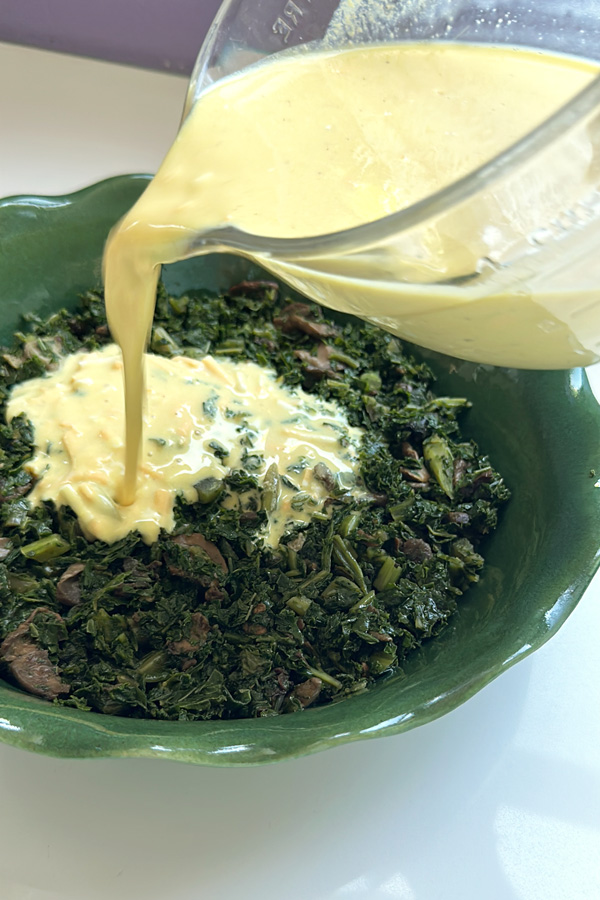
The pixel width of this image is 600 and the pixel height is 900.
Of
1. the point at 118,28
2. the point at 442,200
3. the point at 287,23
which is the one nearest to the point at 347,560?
the point at 442,200

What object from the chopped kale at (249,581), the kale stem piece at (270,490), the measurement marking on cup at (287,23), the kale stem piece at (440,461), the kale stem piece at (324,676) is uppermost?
the measurement marking on cup at (287,23)

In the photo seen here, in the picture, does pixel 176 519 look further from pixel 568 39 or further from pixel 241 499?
pixel 568 39

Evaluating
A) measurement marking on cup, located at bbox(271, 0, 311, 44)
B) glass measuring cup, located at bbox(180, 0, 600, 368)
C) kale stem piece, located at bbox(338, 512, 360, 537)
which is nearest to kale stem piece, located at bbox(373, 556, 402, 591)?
kale stem piece, located at bbox(338, 512, 360, 537)

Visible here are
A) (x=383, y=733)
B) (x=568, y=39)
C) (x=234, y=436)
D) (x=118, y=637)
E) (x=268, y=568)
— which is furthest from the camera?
(x=234, y=436)

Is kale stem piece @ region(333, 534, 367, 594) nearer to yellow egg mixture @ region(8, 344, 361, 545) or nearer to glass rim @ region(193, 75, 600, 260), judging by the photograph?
yellow egg mixture @ region(8, 344, 361, 545)

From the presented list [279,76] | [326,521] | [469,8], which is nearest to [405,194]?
[279,76]

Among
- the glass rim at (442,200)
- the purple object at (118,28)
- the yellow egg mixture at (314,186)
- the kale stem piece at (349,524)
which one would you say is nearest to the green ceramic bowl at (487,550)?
the kale stem piece at (349,524)

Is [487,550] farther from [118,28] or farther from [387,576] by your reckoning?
[118,28]

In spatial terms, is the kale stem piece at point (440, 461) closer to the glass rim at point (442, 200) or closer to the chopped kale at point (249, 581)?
the chopped kale at point (249, 581)
